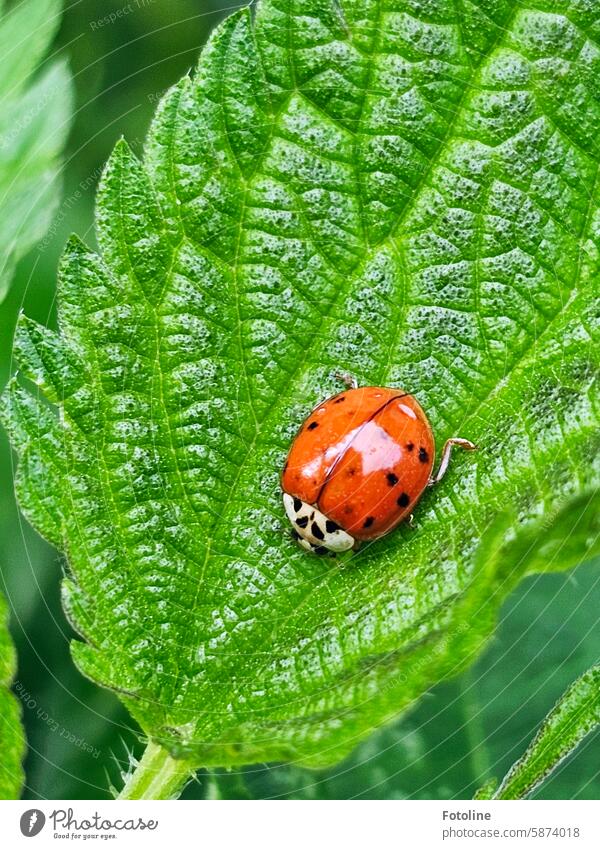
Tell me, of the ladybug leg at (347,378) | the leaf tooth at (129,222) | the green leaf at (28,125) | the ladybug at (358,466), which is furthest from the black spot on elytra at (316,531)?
the green leaf at (28,125)

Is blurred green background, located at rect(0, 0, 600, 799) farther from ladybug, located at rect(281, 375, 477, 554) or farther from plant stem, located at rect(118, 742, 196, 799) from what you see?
ladybug, located at rect(281, 375, 477, 554)

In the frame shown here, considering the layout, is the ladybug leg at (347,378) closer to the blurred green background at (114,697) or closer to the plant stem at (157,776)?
the blurred green background at (114,697)

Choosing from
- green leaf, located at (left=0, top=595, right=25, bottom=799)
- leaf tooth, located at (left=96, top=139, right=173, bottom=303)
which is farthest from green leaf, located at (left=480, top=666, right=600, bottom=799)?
leaf tooth, located at (left=96, top=139, right=173, bottom=303)

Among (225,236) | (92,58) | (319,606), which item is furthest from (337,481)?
(92,58)

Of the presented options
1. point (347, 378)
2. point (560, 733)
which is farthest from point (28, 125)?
point (560, 733)

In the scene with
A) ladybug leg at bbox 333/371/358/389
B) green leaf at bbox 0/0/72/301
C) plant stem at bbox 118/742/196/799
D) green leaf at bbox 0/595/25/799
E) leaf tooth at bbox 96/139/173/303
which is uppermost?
green leaf at bbox 0/0/72/301

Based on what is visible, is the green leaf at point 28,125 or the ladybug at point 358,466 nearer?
the ladybug at point 358,466
